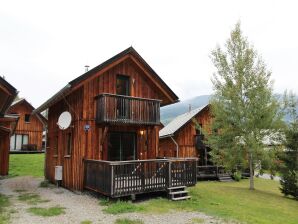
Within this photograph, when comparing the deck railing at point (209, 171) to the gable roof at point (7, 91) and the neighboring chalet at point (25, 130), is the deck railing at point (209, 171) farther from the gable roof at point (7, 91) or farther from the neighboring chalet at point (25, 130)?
the neighboring chalet at point (25, 130)

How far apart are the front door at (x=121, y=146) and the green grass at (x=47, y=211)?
509 cm

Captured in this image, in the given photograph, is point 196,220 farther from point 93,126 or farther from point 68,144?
point 68,144

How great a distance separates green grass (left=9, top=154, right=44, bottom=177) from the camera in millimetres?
23561

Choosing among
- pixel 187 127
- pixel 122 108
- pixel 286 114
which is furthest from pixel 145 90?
pixel 187 127

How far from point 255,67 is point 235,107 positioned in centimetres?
314

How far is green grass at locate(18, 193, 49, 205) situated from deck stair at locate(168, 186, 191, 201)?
5.69 m

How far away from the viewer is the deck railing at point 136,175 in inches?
491

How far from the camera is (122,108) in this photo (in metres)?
15.4

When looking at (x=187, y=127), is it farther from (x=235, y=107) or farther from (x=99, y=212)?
(x=99, y=212)

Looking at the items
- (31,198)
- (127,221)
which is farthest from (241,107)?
(31,198)

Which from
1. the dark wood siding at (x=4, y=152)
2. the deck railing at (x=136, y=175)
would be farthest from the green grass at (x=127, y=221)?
the dark wood siding at (x=4, y=152)

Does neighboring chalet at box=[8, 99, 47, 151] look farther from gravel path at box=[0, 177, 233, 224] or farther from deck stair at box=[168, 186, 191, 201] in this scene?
deck stair at box=[168, 186, 191, 201]

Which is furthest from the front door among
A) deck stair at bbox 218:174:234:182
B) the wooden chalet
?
deck stair at bbox 218:174:234:182

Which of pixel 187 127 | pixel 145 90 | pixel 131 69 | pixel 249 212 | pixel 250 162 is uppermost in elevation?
pixel 131 69
